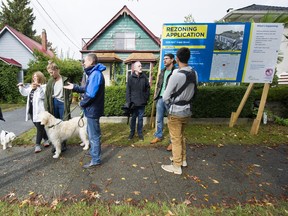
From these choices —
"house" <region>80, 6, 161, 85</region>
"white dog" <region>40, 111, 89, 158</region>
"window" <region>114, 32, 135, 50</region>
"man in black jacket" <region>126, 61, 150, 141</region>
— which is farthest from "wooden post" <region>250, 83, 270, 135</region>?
"window" <region>114, 32, 135, 50</region>

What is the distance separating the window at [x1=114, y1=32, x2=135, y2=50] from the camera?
1595 cm

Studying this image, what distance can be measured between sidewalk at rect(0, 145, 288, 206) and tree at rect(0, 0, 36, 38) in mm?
39955

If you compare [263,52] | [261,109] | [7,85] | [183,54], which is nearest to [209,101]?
[261,109]

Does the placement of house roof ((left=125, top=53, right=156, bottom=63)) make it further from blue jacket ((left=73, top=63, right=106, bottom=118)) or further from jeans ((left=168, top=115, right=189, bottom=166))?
jeans ((left=168, top=115, right=189, bottom=166))

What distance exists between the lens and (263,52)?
5262mm

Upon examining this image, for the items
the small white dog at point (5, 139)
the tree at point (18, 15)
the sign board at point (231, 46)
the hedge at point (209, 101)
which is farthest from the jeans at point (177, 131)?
the tree at point (18, 15)

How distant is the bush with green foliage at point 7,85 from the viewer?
1297 cm

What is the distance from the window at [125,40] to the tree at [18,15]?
29.0m

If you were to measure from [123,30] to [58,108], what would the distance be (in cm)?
1409

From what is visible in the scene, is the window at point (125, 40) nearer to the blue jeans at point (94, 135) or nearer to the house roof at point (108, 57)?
the house roof at point (108, 57)

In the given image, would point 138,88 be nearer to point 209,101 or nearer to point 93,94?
point 93,94

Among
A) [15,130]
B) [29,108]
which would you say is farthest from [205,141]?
[15,130]

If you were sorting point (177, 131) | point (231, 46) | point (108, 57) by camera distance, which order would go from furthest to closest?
point (108, 57) → point (231, 46) → point (177, 131)

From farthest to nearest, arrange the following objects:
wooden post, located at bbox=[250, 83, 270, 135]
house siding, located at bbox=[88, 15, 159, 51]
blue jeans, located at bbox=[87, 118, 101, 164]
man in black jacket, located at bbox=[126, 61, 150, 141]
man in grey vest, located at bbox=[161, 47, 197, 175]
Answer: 1. house siding, located at bbox=[88, 15, 159, 51]
2. wooden post, located at bbox=[250, 83, 270, 135]
3. man in black jacket, located at bbox=[126, 61, 150, 141]
4. blue jeans, located at bbox=[87, 118, 101, 164]
5. man in grey vest, located at bbox=[161, 47, 197, 175]
